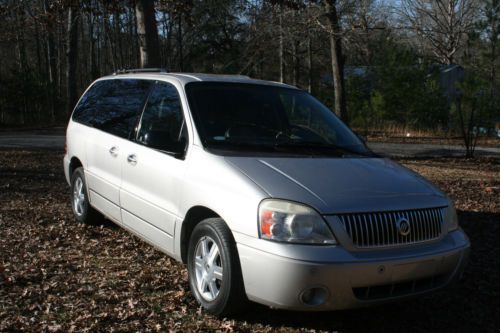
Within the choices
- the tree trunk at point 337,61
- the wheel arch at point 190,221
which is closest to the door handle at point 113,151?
the wheel arch at point 190,221

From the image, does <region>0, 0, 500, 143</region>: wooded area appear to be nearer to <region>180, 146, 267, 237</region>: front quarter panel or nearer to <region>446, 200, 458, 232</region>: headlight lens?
<region>180, 146, 267, 237</region>: front quarter panel

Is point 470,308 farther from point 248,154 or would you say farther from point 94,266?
point 94,266

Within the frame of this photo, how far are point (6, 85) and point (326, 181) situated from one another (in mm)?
26103

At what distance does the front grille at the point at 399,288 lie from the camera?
141 inches

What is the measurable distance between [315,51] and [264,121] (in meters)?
23.5

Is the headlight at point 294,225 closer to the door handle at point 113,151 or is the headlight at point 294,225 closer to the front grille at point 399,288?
the front grille at point 399,288

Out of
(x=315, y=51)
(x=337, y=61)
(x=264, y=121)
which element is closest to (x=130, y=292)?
(x=264, y=121)

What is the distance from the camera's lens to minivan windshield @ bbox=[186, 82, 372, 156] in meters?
4.47

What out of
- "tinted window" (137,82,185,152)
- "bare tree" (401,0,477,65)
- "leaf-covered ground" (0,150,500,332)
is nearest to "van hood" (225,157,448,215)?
"tinted window" (137,82,185,152)

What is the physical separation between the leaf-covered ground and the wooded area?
7.11 metres

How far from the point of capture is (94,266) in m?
5.19

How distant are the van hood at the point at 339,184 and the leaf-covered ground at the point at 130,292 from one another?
919 millimetres

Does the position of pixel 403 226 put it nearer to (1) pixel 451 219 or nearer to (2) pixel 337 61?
(1) pixel 451 219

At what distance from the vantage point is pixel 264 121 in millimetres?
4887
